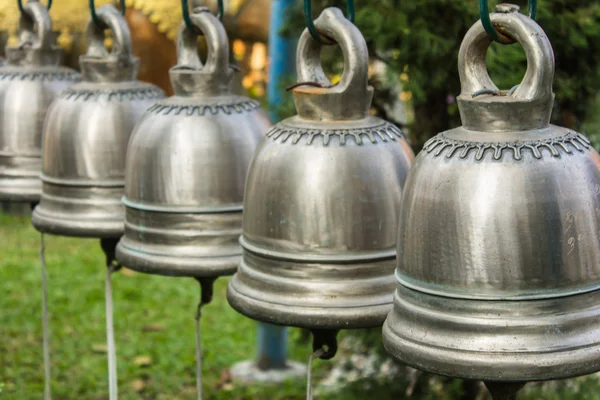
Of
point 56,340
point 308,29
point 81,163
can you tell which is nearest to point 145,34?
point 56,340

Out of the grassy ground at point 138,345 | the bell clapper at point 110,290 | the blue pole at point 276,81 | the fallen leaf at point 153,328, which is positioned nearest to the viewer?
the bell clapper at point 110,290

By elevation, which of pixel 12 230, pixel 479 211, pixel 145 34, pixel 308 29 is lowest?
pixel 12 230

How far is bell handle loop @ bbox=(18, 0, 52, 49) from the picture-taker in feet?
10.6

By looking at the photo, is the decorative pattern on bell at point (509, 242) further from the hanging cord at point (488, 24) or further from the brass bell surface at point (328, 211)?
the brass bell surface at point (328, 211)

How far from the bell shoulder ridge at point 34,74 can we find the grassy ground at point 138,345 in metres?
1.53

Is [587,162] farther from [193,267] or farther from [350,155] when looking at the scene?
[193,267]

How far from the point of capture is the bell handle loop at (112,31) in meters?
2.78

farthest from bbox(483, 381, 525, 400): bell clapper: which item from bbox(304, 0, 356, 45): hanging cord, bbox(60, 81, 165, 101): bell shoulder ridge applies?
bbox(60, 81, 165, 101): bell shoulder ridge

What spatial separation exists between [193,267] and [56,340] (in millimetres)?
4111

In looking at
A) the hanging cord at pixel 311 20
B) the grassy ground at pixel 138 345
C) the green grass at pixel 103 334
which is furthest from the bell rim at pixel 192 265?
the green grass at pixel 103 334

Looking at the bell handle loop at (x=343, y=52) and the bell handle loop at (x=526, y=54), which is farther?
the bell handle loop at (x=343, y=52)

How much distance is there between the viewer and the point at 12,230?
8.95m

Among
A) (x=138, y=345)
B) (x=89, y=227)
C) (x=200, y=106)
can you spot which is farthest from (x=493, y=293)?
(x=138, y=345)

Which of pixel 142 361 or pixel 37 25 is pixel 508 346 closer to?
pixel 37 25
